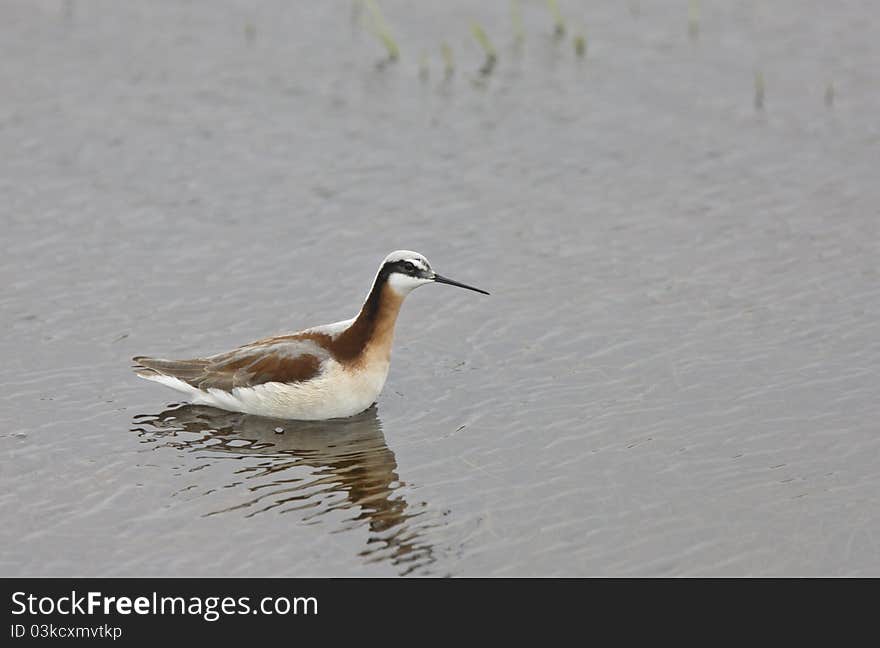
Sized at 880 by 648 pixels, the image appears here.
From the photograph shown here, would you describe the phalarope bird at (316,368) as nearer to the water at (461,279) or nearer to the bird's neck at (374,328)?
the bird's neck at (374,328)

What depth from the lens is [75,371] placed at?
1558 centimetres

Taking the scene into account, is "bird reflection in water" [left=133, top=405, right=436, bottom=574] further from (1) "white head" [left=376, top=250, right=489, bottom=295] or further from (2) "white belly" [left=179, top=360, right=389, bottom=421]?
(1) "white head" [left=376, top=250, right=489, bottom=295]

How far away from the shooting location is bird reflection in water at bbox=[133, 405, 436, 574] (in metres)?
12.5

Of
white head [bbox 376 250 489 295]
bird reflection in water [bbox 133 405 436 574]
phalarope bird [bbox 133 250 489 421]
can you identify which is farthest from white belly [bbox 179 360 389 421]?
white head [bbox 376 250 489 295]

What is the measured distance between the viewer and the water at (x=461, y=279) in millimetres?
12523

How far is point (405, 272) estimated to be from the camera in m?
15.0

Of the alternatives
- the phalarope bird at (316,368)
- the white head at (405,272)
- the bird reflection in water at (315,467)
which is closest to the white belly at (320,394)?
the phalarope bird at (316,368)

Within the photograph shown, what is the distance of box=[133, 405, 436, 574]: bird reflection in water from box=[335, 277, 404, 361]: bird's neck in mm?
697

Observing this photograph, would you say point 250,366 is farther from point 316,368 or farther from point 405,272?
point 405,272

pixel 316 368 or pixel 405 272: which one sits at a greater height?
pixel 405 272

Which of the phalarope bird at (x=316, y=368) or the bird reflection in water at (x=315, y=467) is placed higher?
the phalarope bird at (x=316, y=368)

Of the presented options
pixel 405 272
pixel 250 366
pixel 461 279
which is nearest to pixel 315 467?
pixel 250 366

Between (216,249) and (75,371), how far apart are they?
3.72 meters

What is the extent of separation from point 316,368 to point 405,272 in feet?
4.32
